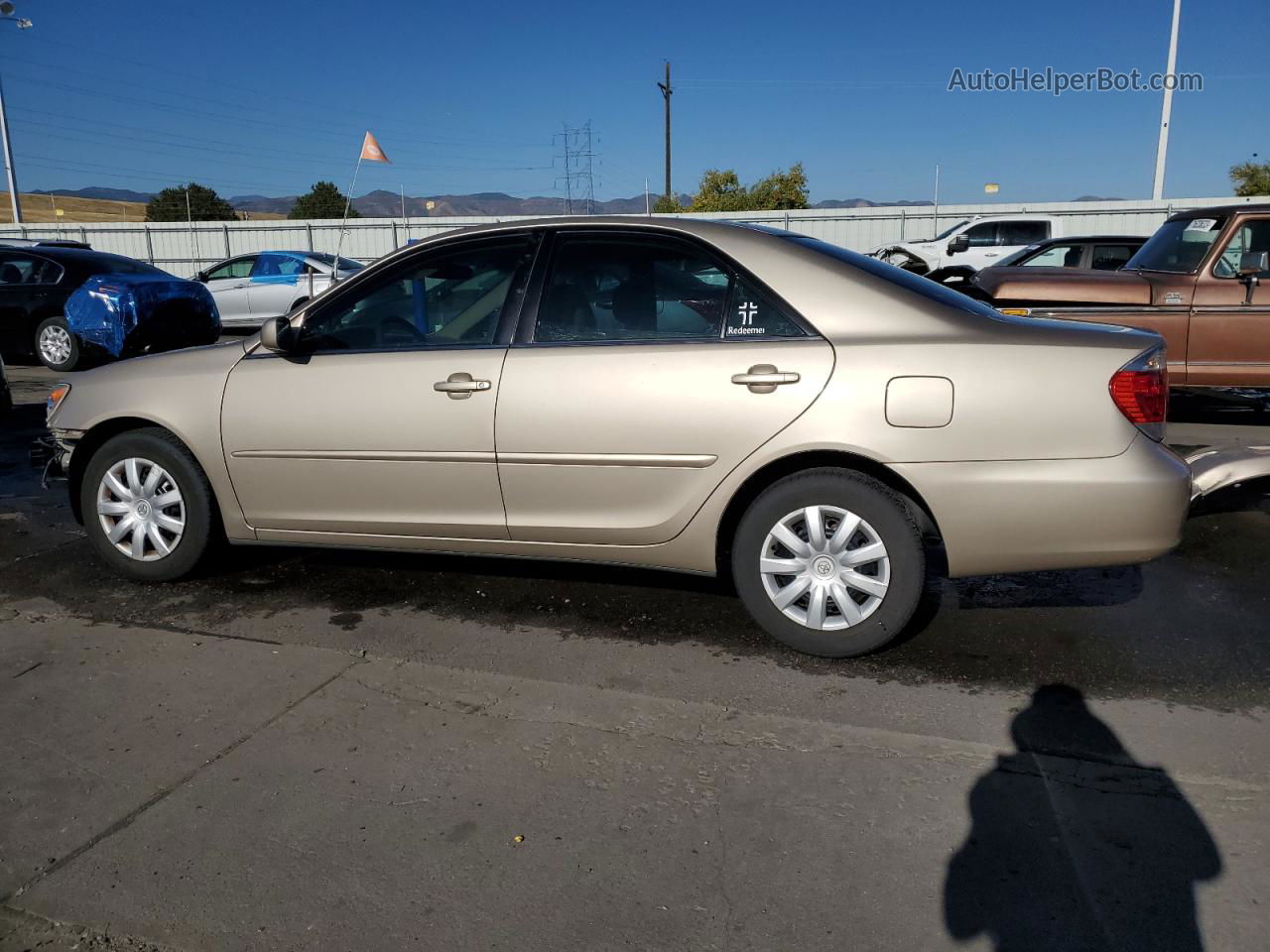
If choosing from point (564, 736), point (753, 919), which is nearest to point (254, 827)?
point (564, 736)

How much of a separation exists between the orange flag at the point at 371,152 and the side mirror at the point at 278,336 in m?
8.08

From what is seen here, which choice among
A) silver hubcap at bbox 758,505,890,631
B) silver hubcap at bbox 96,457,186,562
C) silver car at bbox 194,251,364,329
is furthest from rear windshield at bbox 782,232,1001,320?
silver car at bbox 194,251,364,329

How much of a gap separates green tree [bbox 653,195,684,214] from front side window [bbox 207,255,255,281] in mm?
21195

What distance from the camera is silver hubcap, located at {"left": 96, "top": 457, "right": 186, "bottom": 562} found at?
4.59m

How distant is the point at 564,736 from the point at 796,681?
92cm

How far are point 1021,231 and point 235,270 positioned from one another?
1543 cm

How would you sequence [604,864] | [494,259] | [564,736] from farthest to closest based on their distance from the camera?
[494,259] → [564,736] → [604,864]

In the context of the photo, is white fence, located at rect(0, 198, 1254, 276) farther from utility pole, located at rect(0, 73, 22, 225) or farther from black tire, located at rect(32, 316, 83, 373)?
black tire, located at rect(32, 316, 83, 373)

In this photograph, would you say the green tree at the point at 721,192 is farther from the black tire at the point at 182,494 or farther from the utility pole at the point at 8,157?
the black tire at the point at 182,494

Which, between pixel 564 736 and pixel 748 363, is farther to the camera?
pixel 748 363

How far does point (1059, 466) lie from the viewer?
11.5 feet

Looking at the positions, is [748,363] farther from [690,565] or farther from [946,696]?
[946,696]

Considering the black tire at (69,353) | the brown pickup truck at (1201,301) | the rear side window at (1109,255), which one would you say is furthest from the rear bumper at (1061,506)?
the black tire at (69,353)

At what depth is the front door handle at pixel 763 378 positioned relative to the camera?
12.0 feet
